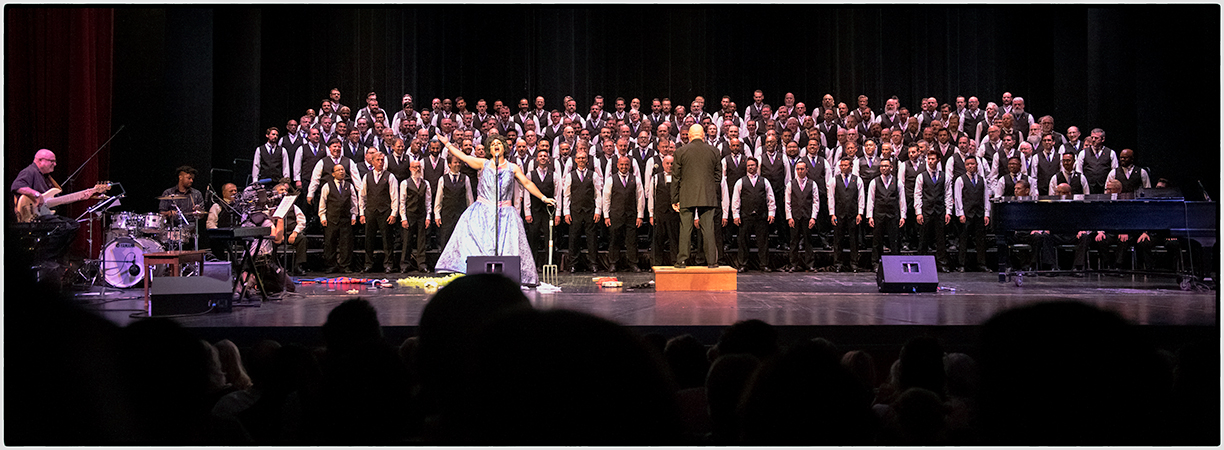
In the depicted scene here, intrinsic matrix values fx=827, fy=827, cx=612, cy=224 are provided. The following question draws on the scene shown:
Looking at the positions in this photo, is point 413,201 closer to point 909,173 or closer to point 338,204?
point 338,204

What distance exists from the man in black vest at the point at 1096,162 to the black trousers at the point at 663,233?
4705 mm

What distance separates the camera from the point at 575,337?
5.48 feet

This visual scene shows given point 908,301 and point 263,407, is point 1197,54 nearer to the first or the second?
point 908,301

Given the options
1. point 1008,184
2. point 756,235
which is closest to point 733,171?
point 756,235

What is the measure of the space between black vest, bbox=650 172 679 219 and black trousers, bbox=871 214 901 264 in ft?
7.68

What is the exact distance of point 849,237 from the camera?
388 inches

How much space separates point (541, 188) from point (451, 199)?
42.6 inches

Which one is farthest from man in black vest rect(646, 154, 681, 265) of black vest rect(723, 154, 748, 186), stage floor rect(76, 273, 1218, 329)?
stage floor rect(76, 273, 1218, 329)

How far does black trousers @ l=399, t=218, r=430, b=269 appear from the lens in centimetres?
974

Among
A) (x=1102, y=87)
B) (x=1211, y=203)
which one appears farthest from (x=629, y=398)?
(x=1102, y=87)

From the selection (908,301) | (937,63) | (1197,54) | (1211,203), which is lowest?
(908,301)

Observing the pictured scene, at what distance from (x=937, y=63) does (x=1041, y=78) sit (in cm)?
168

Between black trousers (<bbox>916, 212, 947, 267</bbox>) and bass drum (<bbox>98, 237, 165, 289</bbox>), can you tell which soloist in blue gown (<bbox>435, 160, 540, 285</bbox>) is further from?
black trousers (<bbox>916, 212, 947, 267</bbox>)

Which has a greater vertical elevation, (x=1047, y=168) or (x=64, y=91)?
(x=64, y=91)
